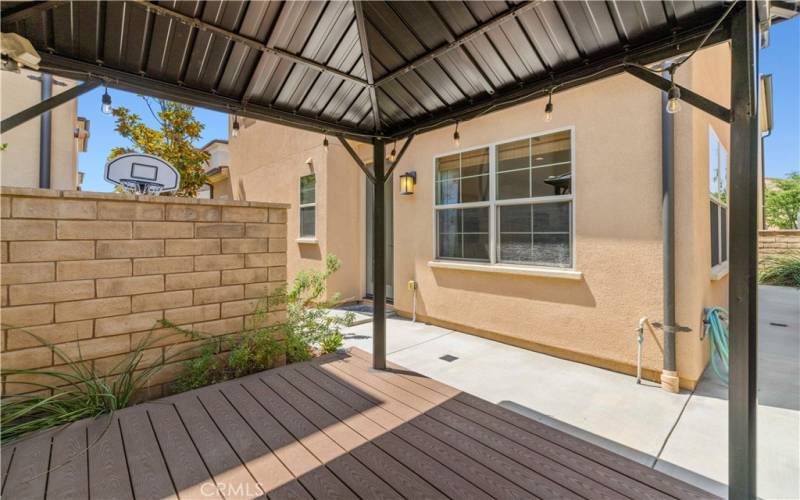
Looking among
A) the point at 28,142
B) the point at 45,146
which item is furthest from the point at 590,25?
the point at 28,142

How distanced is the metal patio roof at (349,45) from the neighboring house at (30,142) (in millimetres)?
3622

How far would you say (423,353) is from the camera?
14.3 feet

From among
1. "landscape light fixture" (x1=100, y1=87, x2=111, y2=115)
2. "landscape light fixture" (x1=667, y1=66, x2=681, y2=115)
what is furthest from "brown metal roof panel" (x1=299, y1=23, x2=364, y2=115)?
"landscape light fixture" (x1=667, y1=66, x2=681, y2=115)

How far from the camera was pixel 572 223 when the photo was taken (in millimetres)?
4102

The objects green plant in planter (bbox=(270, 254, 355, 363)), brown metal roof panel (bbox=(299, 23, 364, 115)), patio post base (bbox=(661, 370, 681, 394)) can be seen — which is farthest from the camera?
green plant in planter (bbox=(270, 254, 355, 363))

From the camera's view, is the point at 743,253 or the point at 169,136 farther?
the point at 169,136

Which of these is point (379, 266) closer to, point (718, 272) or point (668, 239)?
point (668, 239)

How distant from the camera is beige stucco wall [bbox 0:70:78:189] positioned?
4.95 metres

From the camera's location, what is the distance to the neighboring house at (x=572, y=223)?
3480 millimetres

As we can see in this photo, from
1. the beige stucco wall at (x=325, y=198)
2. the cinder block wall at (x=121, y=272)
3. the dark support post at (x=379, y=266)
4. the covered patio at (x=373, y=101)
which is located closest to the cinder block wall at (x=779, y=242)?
the covered patio at (x=373, y=101)

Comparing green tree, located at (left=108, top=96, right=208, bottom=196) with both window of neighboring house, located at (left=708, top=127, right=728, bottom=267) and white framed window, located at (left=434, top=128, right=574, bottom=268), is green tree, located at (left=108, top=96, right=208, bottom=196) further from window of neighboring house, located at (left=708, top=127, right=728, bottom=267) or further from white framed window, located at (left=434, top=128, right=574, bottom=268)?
window of neighboring house, located at (left=708, top=127, right=728, bottom=267)

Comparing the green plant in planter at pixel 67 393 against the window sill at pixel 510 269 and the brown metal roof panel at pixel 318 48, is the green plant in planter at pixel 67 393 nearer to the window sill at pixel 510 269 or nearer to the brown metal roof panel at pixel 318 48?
the brown metal roof panel at pixel 318 48

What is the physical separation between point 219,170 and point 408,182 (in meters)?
8.63

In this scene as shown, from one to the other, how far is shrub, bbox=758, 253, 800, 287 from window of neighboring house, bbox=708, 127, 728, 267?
6320 millimetres
